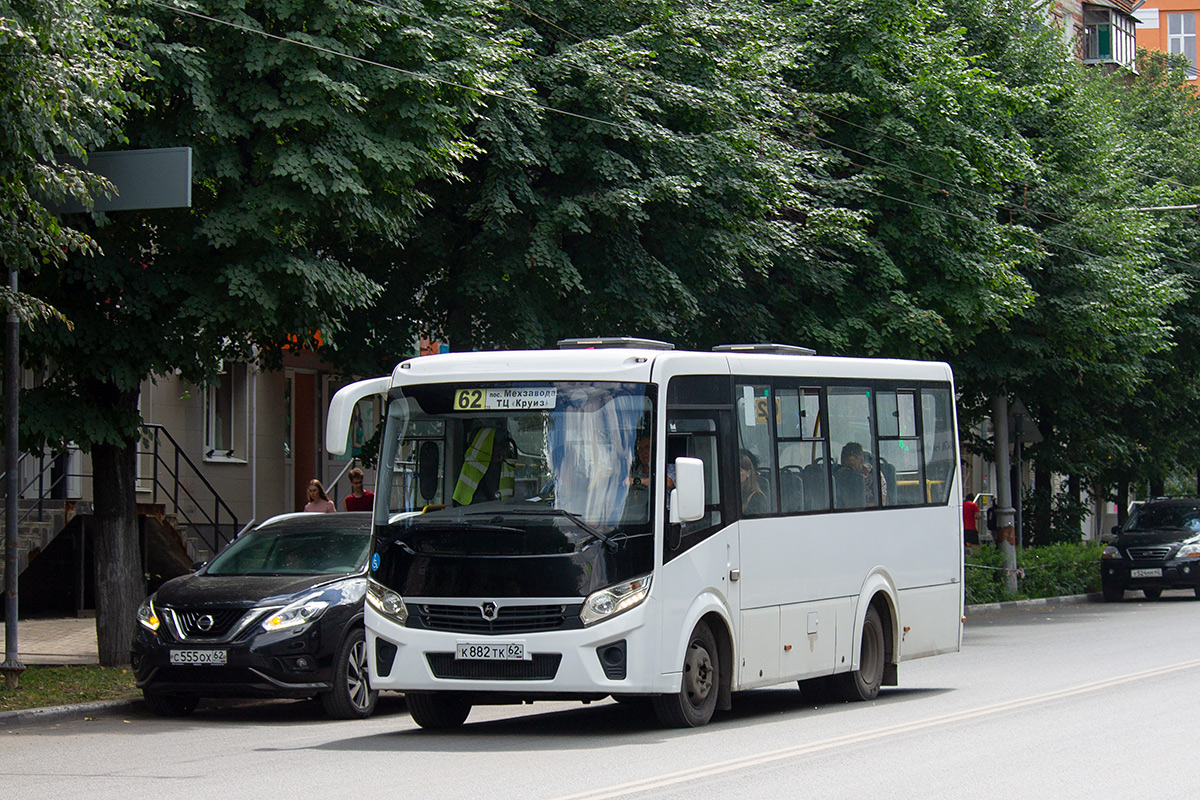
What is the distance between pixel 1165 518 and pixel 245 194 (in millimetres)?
24054

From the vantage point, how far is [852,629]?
46.3 feet

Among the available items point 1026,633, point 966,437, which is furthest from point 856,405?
point 966,437

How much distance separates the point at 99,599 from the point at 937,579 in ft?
26.9

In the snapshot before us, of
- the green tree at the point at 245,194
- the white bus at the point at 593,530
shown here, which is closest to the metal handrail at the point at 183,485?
the green tree at the point at 245,194

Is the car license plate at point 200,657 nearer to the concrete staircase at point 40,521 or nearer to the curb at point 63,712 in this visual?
the curb at point 63,712

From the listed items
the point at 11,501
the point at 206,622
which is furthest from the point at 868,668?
the point at 11,501

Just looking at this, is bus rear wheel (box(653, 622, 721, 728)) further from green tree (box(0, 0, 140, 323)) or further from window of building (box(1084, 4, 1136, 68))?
window of building (box(1084, 4, 1136, 68))

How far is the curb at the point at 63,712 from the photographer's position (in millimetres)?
13266

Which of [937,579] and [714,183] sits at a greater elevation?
[714,183]

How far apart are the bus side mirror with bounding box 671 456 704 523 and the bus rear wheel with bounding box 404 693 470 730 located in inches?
89.7

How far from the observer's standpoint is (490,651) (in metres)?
11.4

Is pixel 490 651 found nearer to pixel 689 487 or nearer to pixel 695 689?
pixel 695 689

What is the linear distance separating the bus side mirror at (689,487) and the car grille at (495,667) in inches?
52.2

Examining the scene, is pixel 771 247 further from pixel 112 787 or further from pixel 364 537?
pixel 112 787
